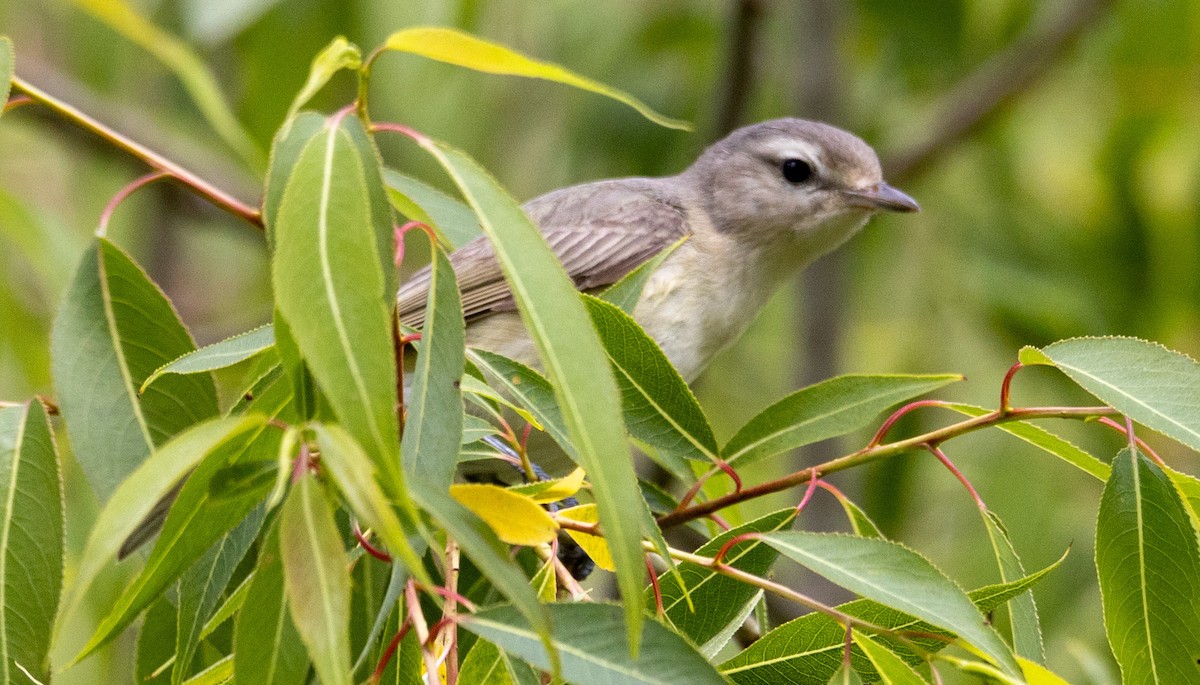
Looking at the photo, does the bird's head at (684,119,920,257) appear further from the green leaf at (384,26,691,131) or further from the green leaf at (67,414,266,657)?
the green leaf at (67,414,266,657)

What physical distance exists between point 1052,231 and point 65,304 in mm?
4432

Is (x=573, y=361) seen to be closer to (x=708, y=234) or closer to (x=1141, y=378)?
(x=1141, y=378)

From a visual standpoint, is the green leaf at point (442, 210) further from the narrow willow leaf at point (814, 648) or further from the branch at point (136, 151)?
the narrow willow leaf at point (814, 648)

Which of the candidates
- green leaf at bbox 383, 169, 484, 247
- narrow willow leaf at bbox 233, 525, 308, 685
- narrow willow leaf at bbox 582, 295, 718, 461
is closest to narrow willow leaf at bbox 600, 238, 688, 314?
narrow willow leaf at bbox 582, 295, 718, 461

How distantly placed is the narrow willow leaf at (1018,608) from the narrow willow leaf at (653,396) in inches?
17.4

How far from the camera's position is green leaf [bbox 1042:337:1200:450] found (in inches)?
70.9

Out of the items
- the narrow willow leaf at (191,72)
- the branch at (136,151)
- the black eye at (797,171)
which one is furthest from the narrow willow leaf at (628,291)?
the black eye at (797,171)

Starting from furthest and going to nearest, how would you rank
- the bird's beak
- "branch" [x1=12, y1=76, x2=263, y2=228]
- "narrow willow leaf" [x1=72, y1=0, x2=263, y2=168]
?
the bird's beak
"narrow willow leaf" [x1=72, y1=0, x2=263, y2=168]
"branch" [x1=12, y1=76, x2=263, y2=228]

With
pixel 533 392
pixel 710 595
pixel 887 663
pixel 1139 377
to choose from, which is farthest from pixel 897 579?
pixel 533 392

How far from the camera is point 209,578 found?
1841 mm

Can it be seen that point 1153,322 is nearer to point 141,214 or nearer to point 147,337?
point 147,337

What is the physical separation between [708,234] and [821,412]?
1.63 meters

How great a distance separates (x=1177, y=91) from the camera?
18.3 feet

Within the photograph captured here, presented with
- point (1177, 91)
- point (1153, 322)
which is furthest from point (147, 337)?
point (1177, 91)
